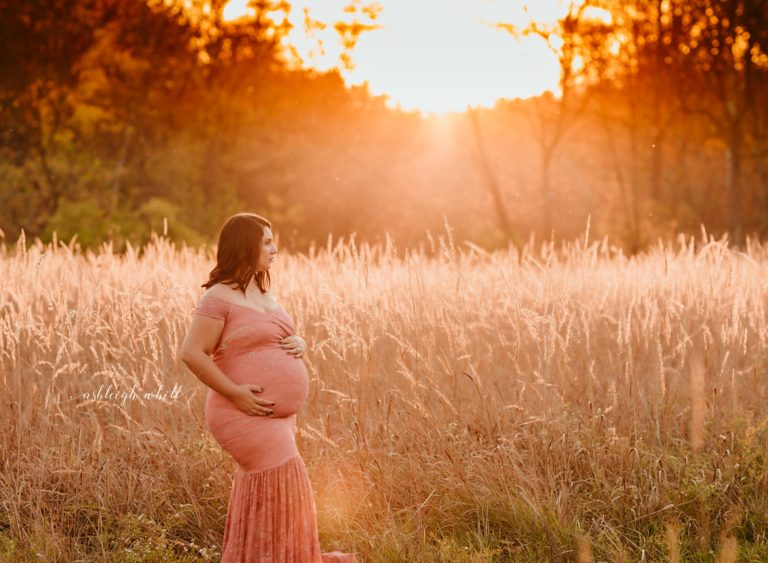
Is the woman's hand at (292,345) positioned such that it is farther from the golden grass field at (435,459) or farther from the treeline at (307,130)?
the treeline at (307,130)

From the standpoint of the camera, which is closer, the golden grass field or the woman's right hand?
the woman's right hand

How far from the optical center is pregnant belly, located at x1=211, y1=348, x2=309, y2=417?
160 inches

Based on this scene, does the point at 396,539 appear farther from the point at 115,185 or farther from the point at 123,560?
the point at 115,185

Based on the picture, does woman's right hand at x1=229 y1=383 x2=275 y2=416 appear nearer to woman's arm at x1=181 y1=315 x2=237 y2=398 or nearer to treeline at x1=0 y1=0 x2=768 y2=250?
woman's arm at x1=181 y1=315 x2=237 y2=398

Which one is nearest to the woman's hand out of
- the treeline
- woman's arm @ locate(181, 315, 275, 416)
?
woman's arm @ locate(181, 315, 275, 416)

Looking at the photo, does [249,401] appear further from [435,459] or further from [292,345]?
[435,459]

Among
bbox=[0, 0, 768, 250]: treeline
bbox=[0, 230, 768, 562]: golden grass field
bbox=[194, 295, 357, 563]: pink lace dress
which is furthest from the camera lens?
bbox=[0, 0, 768, 250]: treeline

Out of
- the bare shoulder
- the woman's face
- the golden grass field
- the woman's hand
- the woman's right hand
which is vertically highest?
the woman's face

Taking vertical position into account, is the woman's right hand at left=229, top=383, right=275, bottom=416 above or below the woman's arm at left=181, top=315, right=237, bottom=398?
below

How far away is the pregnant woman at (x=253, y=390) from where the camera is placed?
4031 millimetres

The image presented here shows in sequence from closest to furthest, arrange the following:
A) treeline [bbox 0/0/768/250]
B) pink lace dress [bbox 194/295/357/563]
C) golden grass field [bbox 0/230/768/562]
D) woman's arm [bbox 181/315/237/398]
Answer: woman's arm [bbox 181/315/237/398], pink lace dress [bbox 194/295/357/563], golden grass field [bbox 0/230/768/562], treeline [bbox 0/0/768/250]

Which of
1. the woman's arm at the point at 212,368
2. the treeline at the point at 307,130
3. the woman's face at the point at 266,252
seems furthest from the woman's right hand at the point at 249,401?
the treeline at the point at 307,130

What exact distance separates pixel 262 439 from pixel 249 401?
→ 0.67 ft

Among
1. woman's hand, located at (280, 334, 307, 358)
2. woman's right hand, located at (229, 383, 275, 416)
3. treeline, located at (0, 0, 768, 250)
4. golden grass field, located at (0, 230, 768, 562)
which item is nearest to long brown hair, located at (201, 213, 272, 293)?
woman's hand, located at (280, 334, 307, 358)
